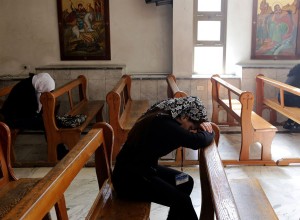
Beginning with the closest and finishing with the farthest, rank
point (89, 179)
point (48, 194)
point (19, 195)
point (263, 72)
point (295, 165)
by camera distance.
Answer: point (48, 194) → point (19, 195) → point (89, 179) → point (295, 165) → point (263, 72)

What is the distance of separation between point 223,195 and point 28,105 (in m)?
3.77

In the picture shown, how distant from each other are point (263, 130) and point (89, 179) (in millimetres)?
2162

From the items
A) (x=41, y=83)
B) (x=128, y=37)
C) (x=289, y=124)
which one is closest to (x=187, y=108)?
(x=41, y=83)

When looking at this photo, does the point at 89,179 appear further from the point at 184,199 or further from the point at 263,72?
the point at 263,72

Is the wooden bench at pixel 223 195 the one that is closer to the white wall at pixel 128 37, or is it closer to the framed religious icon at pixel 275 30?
the white wall at pixel 128 37

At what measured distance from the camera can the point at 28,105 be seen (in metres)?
4.87

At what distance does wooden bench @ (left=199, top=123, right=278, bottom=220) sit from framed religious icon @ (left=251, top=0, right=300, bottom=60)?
404 cm

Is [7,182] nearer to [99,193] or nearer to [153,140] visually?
[99,193]

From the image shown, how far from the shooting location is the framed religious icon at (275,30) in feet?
20.7

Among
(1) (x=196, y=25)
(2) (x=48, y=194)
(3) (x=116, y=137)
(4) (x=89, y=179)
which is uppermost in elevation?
(1) (x=196, y=25)

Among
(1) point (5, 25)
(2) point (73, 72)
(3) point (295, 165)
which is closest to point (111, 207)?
(3) point (295, 165)

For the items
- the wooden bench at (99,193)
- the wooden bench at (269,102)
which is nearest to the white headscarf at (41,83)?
the wooden bench at (99,193)

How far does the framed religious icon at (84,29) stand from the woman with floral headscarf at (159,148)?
4263 millimetres

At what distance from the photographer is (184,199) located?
2479 millimetres
